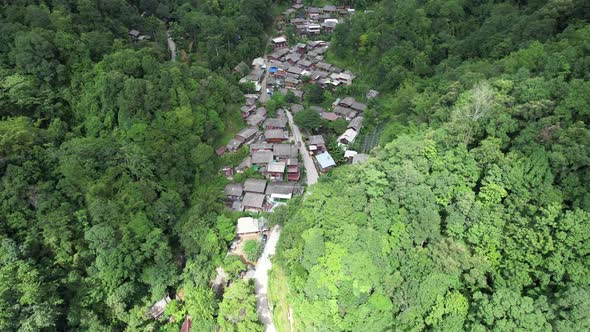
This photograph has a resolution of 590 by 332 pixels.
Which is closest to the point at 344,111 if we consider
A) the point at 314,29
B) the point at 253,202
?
the point at 253,202

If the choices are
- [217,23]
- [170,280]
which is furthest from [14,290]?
→ [217,23]

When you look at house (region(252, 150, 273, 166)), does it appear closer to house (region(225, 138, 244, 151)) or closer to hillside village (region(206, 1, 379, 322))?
hillside village (region(206, 1, 379, 322))

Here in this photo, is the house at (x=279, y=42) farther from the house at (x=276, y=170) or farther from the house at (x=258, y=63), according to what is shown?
the house at (x=276, y=170)

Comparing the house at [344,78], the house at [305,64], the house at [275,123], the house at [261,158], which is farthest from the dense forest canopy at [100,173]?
the house at [344,78]

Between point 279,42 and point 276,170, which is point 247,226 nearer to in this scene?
point 276,170

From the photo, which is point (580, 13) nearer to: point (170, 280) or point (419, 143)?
point (419, 143)

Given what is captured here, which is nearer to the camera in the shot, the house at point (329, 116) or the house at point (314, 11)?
the house at point (329, 116)

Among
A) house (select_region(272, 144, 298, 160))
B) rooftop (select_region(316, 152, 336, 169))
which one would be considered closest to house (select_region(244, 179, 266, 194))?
house (select_region(272, 144, 298, 160))
